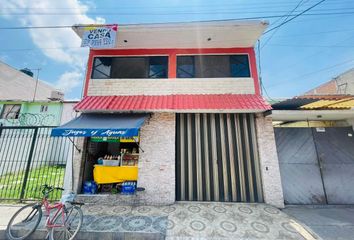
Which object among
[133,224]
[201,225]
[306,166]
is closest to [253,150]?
[306,166]

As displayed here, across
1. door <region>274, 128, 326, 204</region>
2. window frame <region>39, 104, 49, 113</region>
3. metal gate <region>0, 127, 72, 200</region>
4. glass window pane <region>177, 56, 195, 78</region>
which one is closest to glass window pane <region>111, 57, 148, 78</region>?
glass window pane <region>177, 56, 195, 78</region>

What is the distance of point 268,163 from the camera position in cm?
641

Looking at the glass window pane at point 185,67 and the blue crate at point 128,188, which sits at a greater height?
the glass window pane at point 185,67

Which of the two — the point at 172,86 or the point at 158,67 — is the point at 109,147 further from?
the point at 158,67

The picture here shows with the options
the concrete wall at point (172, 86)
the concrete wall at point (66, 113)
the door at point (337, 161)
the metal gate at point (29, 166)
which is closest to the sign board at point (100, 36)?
the concrete wall at point (172, 86)

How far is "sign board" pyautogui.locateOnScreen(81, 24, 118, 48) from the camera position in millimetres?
6746

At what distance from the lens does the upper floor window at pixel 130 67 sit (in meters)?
7.62

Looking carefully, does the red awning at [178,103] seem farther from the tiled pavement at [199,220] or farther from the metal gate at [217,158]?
the tiled pavement at [199,220]

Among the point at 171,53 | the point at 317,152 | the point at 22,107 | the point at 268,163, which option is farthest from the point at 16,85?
the point at 317,152

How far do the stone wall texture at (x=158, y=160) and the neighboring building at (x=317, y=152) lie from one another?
15.2 feet

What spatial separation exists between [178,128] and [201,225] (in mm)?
3735

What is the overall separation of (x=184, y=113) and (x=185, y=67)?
236 cm

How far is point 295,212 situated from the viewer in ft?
18.9

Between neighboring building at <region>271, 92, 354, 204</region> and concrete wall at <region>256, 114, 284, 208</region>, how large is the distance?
702 mm
